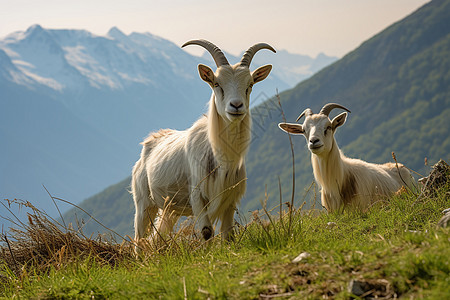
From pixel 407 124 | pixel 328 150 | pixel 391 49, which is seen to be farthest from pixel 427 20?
pixel 328 150

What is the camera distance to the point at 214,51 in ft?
21.8

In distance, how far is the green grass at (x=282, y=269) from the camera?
10.4 feet

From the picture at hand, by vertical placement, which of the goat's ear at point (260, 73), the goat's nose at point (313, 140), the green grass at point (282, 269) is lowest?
the green grass at point (282, 269)

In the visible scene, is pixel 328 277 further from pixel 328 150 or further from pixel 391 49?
pixel 391 49

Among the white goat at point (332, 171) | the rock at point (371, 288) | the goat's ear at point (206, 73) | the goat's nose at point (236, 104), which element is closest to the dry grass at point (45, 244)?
the goat's nose at point (236, 104)

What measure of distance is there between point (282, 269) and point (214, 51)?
3.77m

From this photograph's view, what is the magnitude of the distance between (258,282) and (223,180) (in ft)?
8.78

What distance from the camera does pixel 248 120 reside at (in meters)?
6.32

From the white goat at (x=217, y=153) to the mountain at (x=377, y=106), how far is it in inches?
4198

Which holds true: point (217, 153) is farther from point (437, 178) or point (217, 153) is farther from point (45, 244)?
point (437, 178)

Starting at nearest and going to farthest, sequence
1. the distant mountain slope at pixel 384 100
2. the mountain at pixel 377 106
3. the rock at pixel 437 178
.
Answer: the rock at pixel 437 178, the distant mountain slope at pixel 384 100, the mountain at pixel 377 106

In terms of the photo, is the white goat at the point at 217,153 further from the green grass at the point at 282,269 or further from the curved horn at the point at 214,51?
the green grass at the point at 282,269

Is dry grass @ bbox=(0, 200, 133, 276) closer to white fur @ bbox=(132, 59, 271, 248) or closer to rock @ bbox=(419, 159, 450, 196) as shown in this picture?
white fur @ bbox=(132, 59, 271, 248)

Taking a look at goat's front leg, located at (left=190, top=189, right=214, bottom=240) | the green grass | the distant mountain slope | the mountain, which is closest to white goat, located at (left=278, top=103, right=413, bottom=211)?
goat's front leg, located at (left=190, top=189, right=214, bottom=240)
